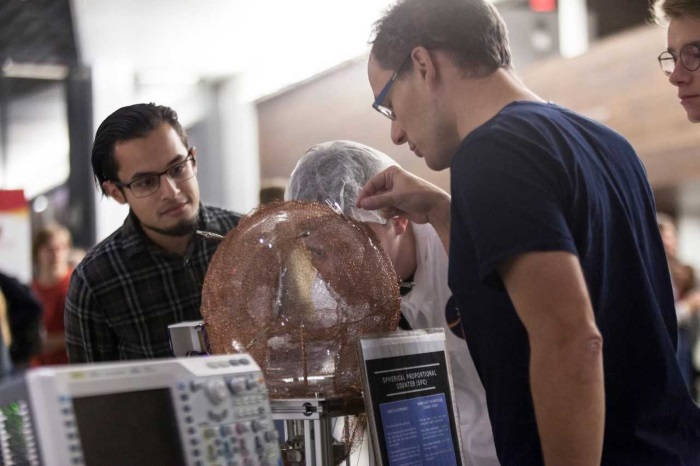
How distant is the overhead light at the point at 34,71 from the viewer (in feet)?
22.4

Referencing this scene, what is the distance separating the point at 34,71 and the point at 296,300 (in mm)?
6059

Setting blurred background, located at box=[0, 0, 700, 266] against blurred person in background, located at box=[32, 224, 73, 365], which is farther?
blurred background, located at box=[0, 0, 700, 266]

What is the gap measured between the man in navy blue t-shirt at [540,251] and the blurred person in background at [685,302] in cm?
323

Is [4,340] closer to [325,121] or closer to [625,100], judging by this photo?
[625,100]

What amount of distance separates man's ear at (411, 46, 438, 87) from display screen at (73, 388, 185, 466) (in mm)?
601

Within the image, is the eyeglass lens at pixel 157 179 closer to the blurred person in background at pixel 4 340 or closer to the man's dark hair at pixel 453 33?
the blurred person in background at pixel 4 340

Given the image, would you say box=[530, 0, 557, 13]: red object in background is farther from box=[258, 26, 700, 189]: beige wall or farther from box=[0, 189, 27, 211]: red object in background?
box=[0, 189, 27, 211]: red object in background

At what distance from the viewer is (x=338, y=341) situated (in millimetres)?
1507

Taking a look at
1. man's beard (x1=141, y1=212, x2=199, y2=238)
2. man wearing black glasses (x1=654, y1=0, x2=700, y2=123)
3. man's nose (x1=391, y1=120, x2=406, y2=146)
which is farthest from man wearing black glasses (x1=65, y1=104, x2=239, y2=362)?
man wearing black glasses (x1=654, y1=0, x2=700, y2=123)

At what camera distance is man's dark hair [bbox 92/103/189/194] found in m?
2.27

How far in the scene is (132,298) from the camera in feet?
7.65

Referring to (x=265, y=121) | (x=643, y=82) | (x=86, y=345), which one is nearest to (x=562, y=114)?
(x=86, y=345)

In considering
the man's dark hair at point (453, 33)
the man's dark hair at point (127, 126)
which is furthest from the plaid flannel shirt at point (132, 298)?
the man's dark hair at point (453, 33)

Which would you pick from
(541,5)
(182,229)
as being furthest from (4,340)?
(541,5)
